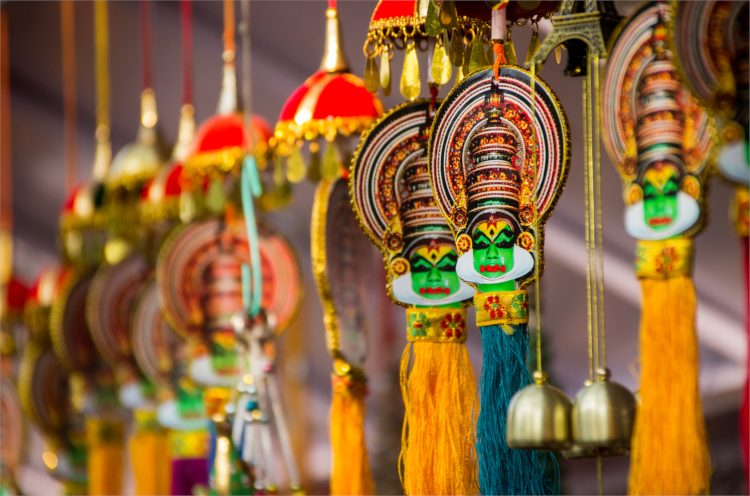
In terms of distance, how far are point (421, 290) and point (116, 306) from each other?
86 cm

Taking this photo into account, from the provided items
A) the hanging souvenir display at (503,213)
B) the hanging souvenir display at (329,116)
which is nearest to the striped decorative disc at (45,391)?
the hanging souvenir display at (329,116)

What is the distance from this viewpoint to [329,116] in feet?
4.75

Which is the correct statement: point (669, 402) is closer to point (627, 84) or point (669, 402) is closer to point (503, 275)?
point (503, 275)

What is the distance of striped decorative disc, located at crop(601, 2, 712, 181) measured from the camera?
109 cm

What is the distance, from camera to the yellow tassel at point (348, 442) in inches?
56.0

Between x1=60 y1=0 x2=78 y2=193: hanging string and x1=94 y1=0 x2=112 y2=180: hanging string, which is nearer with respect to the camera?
x1=94 y1=0 x2=112 y2=180: hanging string

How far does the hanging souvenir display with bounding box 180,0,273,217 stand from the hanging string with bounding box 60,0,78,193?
75 cm

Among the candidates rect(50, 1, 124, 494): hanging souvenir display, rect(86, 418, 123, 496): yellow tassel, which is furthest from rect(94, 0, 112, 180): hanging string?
rect(86, 418, 123, 496): yellow tassel

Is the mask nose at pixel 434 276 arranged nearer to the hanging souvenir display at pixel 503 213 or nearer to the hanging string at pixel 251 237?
the hanging souvenir display at pixel 503 213

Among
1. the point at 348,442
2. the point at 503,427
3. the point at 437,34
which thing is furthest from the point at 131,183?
the point at 503,427

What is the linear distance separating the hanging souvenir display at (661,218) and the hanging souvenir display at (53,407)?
4.52 ft

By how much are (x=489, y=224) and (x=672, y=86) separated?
0.24 metres

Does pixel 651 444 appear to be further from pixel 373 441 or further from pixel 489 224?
pixel 373 441

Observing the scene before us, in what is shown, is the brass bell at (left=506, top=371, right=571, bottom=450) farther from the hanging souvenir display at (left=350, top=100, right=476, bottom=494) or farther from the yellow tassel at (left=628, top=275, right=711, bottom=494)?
the hanging souvenir display at (left=350, top=100, right=476, bottom=494)
